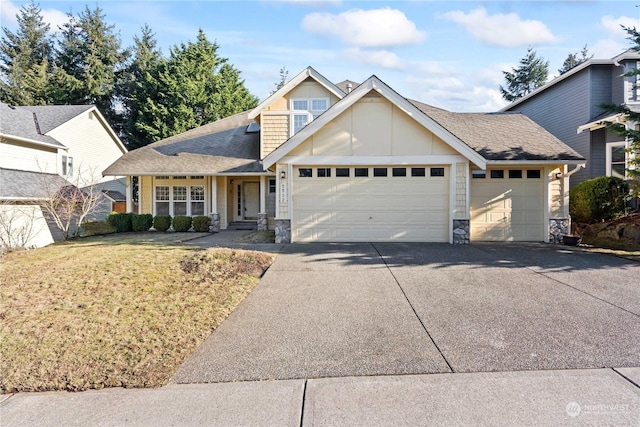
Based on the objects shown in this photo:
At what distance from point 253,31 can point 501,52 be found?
8.51 meters

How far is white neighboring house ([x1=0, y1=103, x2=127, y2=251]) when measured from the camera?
12.8m

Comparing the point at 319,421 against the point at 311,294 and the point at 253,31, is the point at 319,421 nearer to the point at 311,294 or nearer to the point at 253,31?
the point at 311,294

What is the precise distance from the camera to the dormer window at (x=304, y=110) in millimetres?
15453

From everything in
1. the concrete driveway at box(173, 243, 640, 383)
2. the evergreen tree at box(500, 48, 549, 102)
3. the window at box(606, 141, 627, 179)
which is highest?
the evergreen tree at box(500, 48, 549, 102)

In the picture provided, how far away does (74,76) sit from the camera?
106 feet

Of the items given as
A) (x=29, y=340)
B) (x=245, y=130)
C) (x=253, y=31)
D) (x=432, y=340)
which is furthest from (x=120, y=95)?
(x=432, y=340)

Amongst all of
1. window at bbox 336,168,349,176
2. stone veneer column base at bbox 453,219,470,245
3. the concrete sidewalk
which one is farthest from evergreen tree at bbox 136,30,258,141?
the concrete sidewalk

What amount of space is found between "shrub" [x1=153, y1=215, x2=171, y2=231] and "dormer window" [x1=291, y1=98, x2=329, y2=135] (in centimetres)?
673

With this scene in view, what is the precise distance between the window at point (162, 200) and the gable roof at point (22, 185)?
13.4 ft

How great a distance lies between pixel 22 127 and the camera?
1748 cm

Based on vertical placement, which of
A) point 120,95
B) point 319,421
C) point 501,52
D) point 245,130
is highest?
point 120,95

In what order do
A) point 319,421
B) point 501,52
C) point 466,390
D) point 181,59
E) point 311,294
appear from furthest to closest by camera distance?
1. point 181,59
2. point 501,52
3. point 311,294
4. point 466,390
5. point 319,421

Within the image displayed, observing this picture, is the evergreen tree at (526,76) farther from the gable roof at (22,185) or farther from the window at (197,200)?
the gable roof at (22,185)

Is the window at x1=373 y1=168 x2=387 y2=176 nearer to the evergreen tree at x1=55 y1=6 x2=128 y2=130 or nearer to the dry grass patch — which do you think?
the dry grass patch
